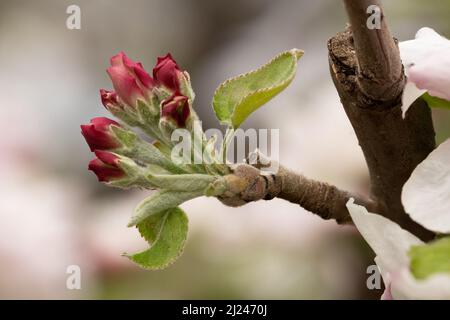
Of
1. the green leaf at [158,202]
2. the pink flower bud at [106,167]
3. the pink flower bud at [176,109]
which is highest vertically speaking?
the pink flower bud at [176,109]

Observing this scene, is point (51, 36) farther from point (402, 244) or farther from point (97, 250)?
point (402, 244)

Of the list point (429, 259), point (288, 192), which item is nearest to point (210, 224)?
point (288, 192)

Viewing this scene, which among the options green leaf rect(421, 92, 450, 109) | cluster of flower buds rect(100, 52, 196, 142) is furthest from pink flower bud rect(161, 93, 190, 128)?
green leaf rect(421, 92, 450, 109)

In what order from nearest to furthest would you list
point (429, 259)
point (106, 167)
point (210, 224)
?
point (429, 259) → point (106, 167) → point (210, 224)

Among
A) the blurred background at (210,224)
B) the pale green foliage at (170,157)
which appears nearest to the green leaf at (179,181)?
the pale green foliage at (170,157)

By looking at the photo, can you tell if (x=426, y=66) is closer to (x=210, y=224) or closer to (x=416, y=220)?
(x=416, y=220)

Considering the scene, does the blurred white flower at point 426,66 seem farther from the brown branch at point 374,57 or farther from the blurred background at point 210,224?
the blurred background at point 210,224
